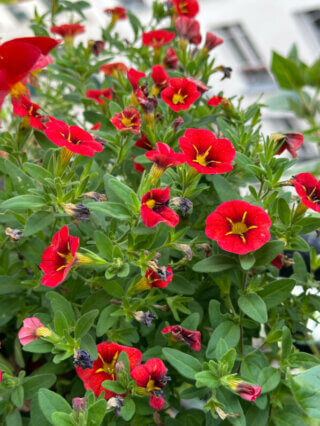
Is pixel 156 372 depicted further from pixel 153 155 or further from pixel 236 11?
pixel 236 11

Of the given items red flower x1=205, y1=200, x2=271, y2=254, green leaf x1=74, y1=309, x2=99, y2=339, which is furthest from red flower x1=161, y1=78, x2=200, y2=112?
green leaf x1=74, y1=309, x2=99, y2=339

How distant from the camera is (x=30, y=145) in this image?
801 mm

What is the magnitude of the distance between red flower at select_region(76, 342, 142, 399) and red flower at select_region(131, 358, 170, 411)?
24mm

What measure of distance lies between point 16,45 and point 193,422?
44 cm

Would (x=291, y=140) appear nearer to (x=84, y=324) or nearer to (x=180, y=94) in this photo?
(x=180, y=94)

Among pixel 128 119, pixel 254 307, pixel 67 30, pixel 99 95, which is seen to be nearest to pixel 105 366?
pixel 254 307

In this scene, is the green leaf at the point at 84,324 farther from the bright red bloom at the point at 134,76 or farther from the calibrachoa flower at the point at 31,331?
the bright red bloom at the point at 134,76

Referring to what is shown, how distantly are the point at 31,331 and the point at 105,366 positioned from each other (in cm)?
8

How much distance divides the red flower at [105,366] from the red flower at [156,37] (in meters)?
0.48

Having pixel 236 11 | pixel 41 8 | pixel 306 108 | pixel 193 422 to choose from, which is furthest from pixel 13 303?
pixel 41 8

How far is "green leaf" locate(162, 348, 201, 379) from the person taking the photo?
18.6 inches

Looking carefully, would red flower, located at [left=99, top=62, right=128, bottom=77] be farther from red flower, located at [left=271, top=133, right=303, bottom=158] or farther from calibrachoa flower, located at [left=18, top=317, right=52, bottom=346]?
calibrachoa flower, located at [left=18, top=317, right=52, bottom=346]

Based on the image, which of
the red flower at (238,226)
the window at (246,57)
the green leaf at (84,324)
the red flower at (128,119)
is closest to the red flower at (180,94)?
the red flower at (128,119)

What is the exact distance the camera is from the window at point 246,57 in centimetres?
429
